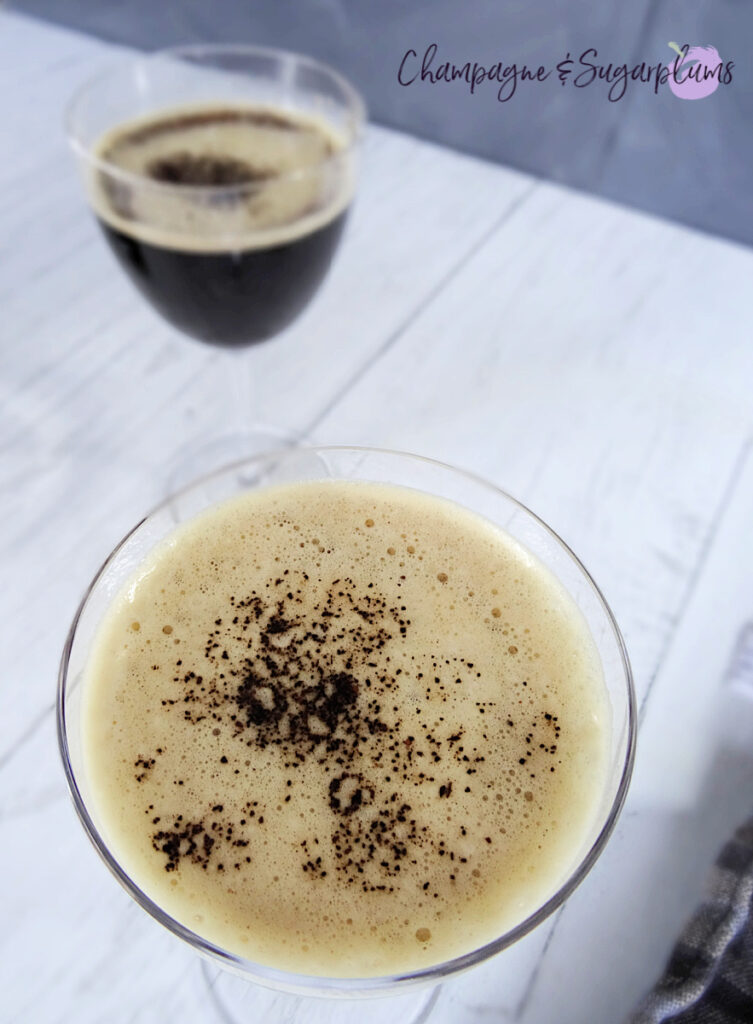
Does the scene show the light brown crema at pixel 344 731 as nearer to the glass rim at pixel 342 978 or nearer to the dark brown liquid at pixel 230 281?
the glass rim at pixel 342 978

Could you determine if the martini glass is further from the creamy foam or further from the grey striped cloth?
the grey striped cloth

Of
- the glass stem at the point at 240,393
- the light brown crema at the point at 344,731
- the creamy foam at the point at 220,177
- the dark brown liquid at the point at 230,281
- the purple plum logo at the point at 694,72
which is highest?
the purple plum logo at the point at 694,72

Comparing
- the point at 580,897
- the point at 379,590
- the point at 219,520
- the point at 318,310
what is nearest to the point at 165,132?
the point at 318,310

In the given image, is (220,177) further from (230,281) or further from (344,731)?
(344,731)

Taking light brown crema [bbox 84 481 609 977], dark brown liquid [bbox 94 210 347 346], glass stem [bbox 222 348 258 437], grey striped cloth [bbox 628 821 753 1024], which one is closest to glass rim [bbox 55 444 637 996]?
light brown crema [bbox 84 481 609 977]

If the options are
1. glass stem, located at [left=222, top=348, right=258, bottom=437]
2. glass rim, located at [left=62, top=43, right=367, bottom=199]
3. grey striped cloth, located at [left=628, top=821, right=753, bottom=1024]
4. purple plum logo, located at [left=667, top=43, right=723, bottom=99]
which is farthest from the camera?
purple plum logo, located at [left=667, top=43, right=723, bottom=99]

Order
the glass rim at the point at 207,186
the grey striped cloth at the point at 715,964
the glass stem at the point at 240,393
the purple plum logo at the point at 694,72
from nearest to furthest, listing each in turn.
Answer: the grey striped cloth at the point at 715,964
the glass rim at the point at 207,186
the glass stem at the point at 240,393
the purple plum logo at the point at 694,72

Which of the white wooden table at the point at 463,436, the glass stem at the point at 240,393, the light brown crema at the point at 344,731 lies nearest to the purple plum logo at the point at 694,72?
the white wooden table at the point at 463,436

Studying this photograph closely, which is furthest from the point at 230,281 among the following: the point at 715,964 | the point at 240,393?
the point at 715,964
